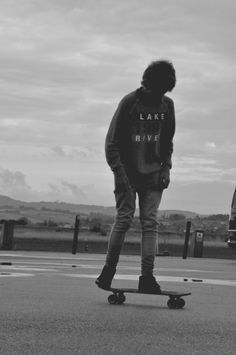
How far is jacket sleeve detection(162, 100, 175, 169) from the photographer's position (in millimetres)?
7697

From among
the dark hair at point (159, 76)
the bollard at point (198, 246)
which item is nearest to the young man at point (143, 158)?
the dark hair at point (159, 76)

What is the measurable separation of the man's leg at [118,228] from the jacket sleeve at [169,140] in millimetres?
396

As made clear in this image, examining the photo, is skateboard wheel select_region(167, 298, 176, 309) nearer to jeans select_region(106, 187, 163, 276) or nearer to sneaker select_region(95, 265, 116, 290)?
jeans select_region(106, 187, 163, 276)

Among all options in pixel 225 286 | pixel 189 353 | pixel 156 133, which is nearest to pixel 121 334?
pixel 189 353

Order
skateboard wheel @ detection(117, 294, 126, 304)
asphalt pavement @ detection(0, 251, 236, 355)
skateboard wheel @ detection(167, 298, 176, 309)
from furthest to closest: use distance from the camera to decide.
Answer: skateboard wheel @ detection(117, 294, 126, 304)
skateboard wheel @ detection(167, 298, 176, 309)
asphalt pavement @ detection(0, 251, 236, 355)

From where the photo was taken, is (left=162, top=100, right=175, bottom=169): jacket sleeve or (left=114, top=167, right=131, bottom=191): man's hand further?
(left=162, top=100, right=175, bottom=169): jacket sleeve

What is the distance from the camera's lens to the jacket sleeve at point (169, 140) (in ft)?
25.3

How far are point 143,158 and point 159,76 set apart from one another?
704 mm

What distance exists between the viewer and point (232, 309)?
715 cm

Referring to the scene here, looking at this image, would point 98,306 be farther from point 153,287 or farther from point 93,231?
A: point 93,231

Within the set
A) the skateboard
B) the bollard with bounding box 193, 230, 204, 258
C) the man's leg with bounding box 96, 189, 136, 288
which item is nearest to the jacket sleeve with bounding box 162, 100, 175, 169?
the man's leg with bounding box 96, 189, 136, 288

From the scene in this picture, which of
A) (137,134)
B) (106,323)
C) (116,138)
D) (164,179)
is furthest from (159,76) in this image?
(106,323)

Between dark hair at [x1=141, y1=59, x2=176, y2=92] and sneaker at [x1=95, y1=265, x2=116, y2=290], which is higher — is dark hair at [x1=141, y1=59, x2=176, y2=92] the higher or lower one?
the higher one

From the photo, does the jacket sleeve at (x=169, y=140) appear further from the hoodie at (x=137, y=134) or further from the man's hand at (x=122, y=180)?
the man's hand at (x=122, y=180)
